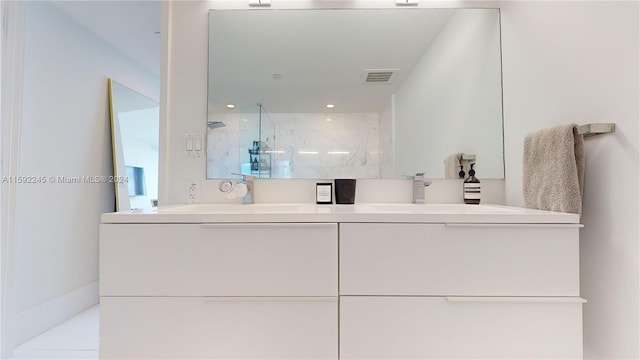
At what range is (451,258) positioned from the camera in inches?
34.4

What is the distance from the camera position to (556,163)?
97 centimetres

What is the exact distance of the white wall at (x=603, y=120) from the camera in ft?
2.69

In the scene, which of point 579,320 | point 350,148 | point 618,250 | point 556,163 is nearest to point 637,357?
point 579,320

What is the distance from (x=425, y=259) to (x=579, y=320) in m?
0.49

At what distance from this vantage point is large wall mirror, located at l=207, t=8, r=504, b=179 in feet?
4.83

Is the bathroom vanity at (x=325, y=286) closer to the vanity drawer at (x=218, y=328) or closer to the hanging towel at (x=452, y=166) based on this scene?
the vanity drawer at (x=218, y=328)

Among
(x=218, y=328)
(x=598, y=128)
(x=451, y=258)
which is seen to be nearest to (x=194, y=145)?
(x=218, y=328)

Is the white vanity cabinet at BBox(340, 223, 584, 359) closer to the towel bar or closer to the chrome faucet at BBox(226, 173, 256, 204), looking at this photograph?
the towel bar

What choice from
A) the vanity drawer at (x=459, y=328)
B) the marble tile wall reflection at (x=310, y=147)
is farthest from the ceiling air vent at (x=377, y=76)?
the vanity drawer at (x=459, y=328)

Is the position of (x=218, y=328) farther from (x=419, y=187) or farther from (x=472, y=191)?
(x=472, y=191)

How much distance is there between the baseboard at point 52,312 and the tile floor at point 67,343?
0.04 meters

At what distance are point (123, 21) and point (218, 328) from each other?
7.28 ft

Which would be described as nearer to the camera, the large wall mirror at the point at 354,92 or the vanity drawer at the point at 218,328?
the vanity drawer at the point at 218,328

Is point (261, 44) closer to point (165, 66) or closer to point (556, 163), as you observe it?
point (165, 66)
